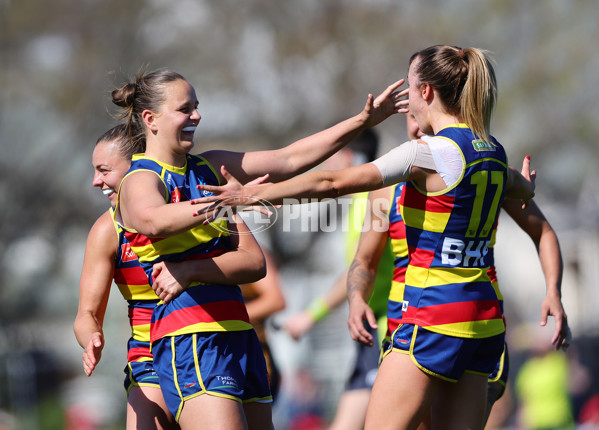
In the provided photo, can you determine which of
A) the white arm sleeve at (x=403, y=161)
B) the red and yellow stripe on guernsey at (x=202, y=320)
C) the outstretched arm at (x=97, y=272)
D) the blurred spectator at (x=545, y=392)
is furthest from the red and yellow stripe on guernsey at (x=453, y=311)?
the blurred spectator at (x=545, y=392)

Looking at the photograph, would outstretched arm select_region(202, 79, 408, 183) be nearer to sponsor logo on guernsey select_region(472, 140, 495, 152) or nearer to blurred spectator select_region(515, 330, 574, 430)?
sponsor logo on guernsey select_region(472, 140, 495, 152)

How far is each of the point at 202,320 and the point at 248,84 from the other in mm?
14493

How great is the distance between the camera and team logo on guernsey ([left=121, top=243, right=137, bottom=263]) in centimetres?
378

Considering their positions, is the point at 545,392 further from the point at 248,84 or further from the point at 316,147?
the point at 248,84

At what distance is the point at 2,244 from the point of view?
17.3 metres

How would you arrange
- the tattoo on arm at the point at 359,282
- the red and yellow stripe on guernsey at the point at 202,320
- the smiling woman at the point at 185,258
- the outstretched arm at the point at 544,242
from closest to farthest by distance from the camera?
the smiling woman at the point at 185,258 → the red and yellow stripe on guernsey at the point at 202,320 → the outstretched arm at the point at 544,242 → the tattoo on arm at the point at 359,282

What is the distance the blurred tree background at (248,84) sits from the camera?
56.3ft

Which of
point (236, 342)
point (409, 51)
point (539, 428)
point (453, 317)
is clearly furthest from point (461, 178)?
point (409, 51)

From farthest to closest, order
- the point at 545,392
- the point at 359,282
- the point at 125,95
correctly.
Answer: the point at 545,392 → the point at 359,282 → the point at 125,95

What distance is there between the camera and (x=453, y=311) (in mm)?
3408

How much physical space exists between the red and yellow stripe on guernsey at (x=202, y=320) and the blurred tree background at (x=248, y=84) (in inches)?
513

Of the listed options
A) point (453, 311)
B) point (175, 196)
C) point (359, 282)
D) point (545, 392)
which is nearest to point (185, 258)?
point (175, 196)

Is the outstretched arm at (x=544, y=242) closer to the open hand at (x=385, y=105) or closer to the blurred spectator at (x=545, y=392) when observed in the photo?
the open hand at (x=385, y=105)

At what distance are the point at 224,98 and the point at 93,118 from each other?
279 centimetres
